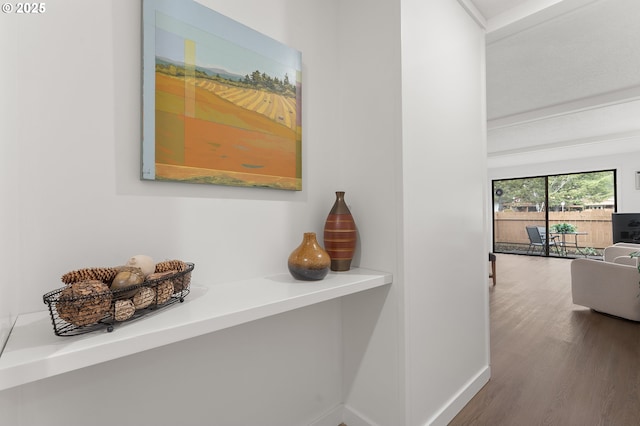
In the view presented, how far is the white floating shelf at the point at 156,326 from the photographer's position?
62 centimetres

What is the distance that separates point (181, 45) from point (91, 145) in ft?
1.57

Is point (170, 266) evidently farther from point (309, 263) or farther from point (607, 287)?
point (607, 287)

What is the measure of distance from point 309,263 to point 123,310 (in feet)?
2.19

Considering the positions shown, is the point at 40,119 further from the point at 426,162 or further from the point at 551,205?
the point at 551,205

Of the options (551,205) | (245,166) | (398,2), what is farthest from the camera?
(551,205)

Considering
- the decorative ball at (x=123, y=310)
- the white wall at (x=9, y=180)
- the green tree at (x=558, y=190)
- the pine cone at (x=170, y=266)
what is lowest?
the decorative ball at (x=123, y=310)

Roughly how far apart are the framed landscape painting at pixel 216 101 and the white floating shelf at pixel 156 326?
0.45 metres

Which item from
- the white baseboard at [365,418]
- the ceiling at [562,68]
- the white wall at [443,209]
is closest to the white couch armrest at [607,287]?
the ceiling at [562,68]

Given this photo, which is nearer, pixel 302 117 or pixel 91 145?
pixel 91 145

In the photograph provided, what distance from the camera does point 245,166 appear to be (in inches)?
50.4

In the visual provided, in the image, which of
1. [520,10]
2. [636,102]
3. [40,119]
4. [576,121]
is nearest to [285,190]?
[40,119]

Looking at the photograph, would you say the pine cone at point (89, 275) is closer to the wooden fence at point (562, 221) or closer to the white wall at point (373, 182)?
the white wall at point (373, 182)

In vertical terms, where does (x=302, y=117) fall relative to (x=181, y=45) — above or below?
below

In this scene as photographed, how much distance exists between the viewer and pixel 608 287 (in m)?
3.28
